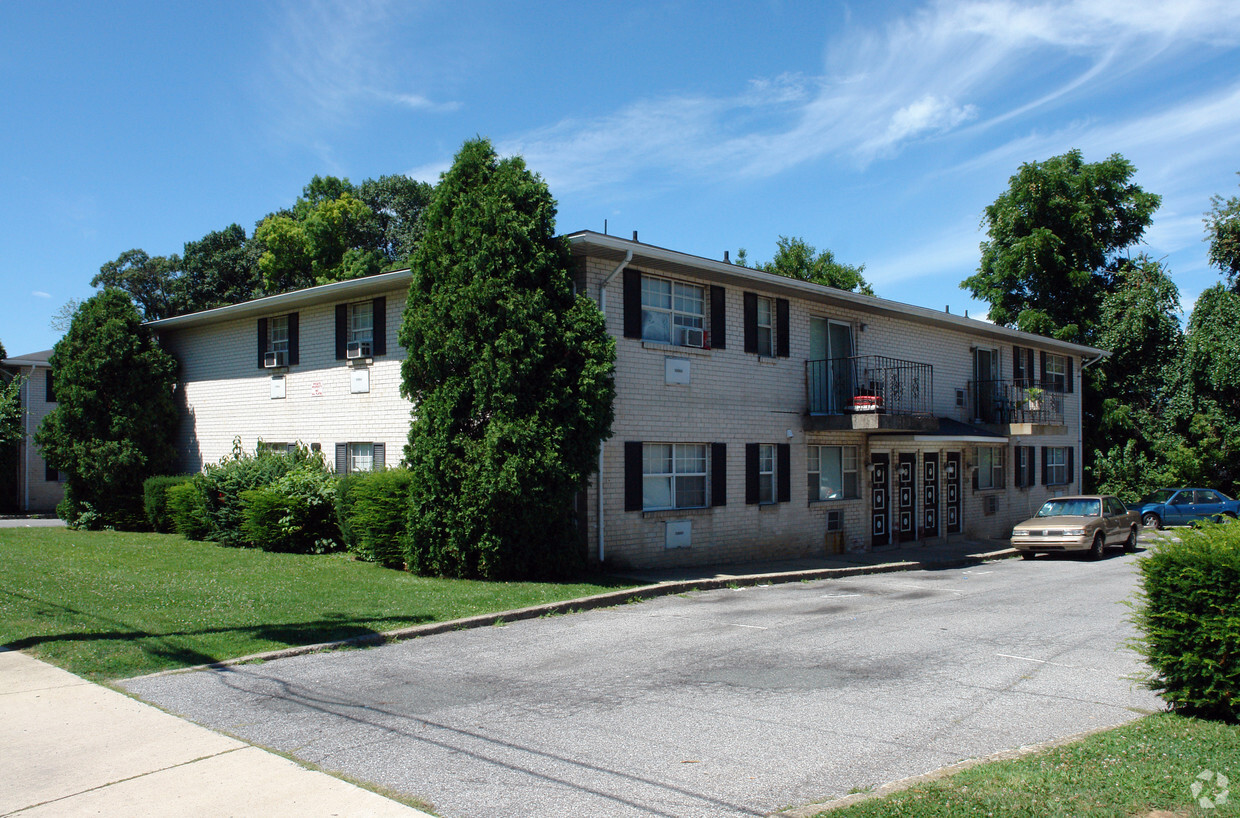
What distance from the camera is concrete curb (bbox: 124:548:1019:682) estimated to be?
29.8 feet

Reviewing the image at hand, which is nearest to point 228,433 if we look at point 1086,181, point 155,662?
point 155,662

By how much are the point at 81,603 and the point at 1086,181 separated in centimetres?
3990

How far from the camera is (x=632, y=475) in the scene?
16.2 metres

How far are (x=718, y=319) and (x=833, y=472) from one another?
5.21 meters

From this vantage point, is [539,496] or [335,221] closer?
[539,496]

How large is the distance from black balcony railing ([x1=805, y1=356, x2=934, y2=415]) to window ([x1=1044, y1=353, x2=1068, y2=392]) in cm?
1009

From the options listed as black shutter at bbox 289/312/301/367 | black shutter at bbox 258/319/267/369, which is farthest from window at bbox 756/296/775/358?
black shutter at bbox 258/319/267/369

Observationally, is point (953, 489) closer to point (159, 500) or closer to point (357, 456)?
point (357, 456)

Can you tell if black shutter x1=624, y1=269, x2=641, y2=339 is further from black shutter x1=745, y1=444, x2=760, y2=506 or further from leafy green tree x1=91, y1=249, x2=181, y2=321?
leafy green tree x1=91, y1=249, x2=181, y2=321

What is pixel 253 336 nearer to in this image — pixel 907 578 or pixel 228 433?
pixel 228 433

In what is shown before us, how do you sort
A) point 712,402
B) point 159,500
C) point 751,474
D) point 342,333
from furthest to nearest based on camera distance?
point 159,500
point 342,333
point 751,474
point 712,402

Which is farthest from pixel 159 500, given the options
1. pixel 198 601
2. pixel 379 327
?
pixel 198 601

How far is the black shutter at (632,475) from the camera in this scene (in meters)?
16.1

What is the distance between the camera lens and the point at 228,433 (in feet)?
74.5
